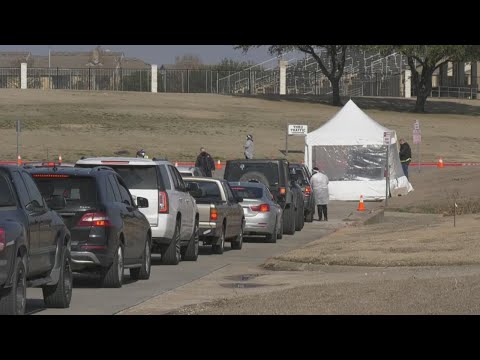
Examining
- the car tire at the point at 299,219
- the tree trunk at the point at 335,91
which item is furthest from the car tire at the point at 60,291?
the tree trunk at the point at 335,91

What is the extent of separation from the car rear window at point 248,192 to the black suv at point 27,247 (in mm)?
14032

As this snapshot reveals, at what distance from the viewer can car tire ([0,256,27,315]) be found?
1305 centimetres

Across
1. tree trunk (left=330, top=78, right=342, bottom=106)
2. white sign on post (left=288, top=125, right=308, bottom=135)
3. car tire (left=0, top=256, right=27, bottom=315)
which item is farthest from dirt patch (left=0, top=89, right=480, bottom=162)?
car tire (left=0, top=256, right=27, bottom=315)

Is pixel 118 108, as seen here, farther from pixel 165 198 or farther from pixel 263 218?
pixel 165 198

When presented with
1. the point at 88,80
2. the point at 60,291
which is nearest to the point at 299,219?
the point at 60,291

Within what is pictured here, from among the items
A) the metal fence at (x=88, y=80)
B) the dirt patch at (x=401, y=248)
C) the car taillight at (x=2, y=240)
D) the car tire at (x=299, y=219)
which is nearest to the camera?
the car taillight at (x=2, y=240)

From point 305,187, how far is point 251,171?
5.21 m

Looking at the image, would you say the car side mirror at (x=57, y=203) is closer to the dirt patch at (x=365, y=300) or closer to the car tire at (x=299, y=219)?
the dirt patch at (x=365, y=300)

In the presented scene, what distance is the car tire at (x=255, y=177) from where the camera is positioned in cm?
3219

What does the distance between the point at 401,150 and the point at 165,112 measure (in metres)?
33.3

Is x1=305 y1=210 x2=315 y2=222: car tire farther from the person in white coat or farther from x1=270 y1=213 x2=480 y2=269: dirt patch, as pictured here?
x1=270 y1=213 x2=480 y2=269: dirt patch

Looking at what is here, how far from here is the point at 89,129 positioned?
72.2 m
